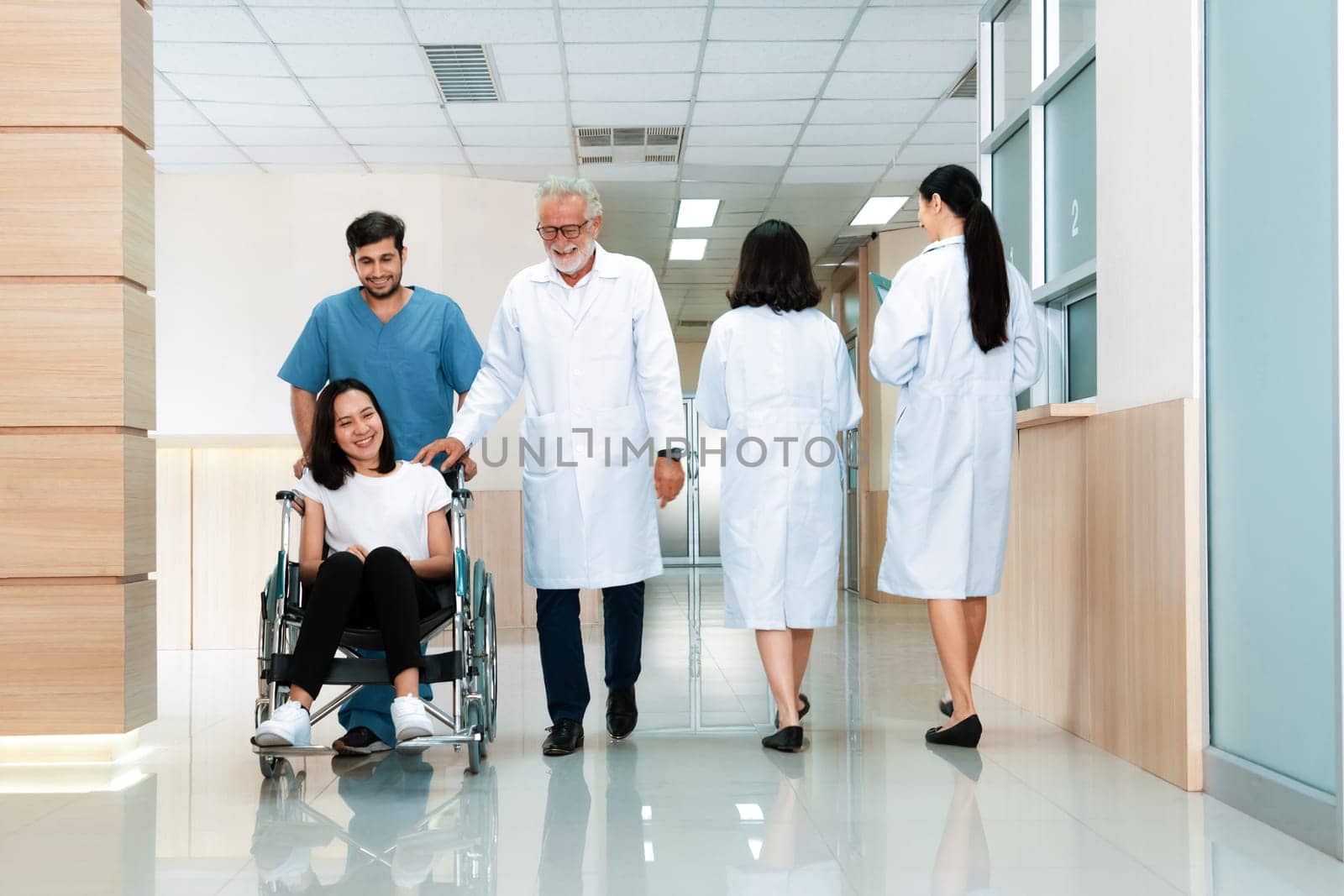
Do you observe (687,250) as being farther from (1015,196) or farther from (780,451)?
(780,451)

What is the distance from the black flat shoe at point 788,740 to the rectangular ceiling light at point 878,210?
6.30 m

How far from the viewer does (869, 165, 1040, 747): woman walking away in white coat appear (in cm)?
336

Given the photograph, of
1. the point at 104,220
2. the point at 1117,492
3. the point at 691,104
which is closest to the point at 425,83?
the point at 691,104

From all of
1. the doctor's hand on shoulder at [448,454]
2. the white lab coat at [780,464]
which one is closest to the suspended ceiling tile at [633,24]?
the white lab coat at [780,464]

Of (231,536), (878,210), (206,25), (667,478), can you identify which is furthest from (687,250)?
(667,478)

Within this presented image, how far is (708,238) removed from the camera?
34.8 feet

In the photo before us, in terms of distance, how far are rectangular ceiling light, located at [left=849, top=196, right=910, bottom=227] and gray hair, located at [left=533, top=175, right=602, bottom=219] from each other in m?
5.93

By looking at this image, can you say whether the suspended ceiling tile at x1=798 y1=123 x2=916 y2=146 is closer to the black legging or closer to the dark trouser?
the dark trouser

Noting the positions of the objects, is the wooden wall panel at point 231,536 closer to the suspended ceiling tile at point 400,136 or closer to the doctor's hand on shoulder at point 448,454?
the suspended ceiling tile at point 400,136

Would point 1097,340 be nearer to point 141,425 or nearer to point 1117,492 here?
point 1117,492

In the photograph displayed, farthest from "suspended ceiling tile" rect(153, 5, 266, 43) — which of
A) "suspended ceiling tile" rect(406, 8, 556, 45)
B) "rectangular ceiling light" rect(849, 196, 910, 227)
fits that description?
"rectangular ceiling light" rect(849, 196, 910, 227)

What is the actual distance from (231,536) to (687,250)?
548 centimetres

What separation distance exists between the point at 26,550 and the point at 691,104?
451cm

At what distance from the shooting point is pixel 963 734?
337cm
